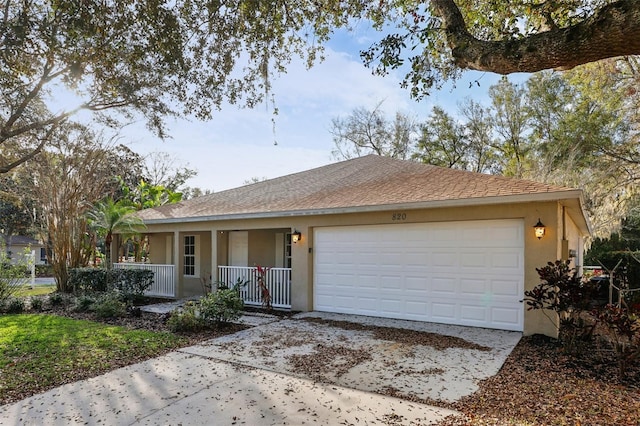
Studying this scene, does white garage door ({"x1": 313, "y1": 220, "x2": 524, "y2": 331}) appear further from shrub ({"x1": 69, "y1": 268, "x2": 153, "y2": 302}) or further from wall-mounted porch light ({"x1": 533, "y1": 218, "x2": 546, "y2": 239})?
shrub ({"x1": 69, "y1": 268, "x2": 153, "y2": 302})

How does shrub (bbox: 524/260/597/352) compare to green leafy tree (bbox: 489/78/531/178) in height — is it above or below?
below

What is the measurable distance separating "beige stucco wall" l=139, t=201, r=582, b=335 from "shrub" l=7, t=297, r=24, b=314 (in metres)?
4.03

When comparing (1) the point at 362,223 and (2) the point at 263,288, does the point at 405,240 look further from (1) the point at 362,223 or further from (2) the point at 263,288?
(2) the point at 263,288

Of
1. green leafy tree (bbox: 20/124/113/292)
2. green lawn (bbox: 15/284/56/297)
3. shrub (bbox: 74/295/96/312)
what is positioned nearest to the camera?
shrub (bbox: 74/295/96/312)

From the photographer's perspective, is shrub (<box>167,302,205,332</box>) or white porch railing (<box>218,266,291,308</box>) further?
white porch railing (<box>218,266,291,308</box>)

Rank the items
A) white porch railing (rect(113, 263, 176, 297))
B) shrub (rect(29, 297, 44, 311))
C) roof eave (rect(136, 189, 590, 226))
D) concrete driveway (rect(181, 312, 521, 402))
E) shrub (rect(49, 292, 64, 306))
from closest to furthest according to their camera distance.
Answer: concrete driveway (rect(181, 312, 521, 402)) → roof eave (rect(136, 189, 590, 226)) → shrub (rect(29, 297, 44, 311)) → shrub (rect(49, 292, 64, 306)) → white porch railing (rect(113, 263, 176, 297))

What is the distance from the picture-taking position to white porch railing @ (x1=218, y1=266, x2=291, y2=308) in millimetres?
10484

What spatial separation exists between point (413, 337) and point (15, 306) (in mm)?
10280

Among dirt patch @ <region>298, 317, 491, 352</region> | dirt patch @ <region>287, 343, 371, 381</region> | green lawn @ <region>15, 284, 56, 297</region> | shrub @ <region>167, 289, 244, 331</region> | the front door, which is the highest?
the front door

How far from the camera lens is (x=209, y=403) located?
170 inches

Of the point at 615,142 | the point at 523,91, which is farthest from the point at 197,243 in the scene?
the point at 523,91

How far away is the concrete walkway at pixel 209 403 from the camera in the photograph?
395 cm

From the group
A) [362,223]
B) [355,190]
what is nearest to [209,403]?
[362,223]

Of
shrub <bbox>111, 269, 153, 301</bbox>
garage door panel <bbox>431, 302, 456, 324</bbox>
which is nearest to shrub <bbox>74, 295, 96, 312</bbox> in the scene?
shrub <bbox>111, 269, 153, 301</bbox>
